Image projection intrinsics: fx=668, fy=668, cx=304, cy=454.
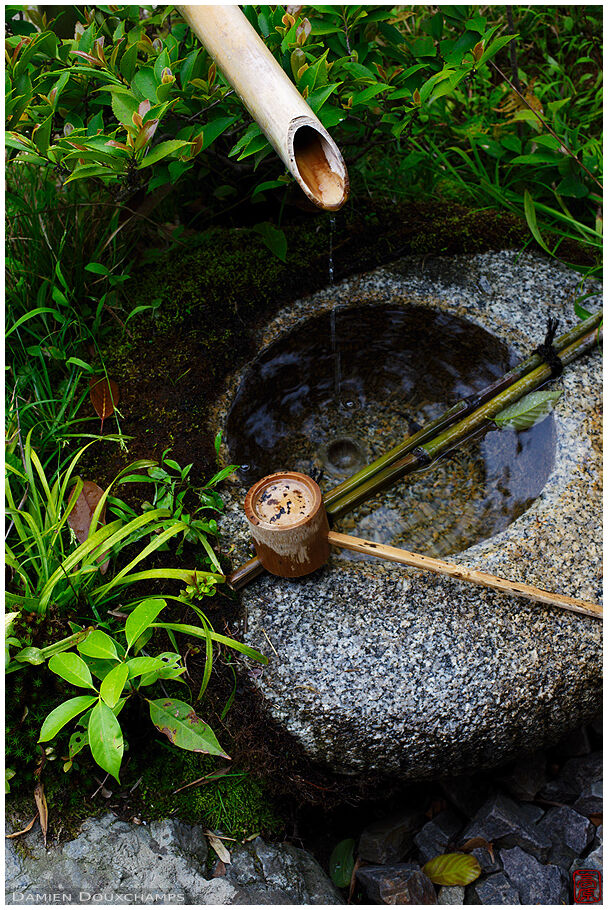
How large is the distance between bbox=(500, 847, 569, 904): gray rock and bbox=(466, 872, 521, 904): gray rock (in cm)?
2

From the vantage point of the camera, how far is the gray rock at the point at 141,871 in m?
1.52

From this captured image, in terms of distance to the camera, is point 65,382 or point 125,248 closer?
point 65,382

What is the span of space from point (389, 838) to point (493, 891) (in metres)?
0.32

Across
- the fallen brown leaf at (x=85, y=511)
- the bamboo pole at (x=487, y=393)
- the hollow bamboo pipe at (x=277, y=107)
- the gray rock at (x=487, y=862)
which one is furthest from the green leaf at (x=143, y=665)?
the gray rock at (x=487, y=862)

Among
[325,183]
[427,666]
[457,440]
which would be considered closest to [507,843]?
[427,666]

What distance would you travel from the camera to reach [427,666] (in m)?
1.68

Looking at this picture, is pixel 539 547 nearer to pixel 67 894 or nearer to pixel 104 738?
pixel 104 738

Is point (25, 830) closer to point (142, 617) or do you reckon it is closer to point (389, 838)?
point (142, 617)

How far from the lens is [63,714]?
1.47m

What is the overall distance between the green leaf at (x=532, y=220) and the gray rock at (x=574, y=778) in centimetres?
179

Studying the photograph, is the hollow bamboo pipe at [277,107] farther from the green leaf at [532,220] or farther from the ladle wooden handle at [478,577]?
the green leaf at [532,220]

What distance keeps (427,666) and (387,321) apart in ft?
4.26

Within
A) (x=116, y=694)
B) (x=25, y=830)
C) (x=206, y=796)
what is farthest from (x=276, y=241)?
(x=25, y=830)

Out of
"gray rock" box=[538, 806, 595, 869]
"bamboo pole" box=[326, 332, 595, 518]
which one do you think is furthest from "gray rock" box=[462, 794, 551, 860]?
"bamboo pole" box=[326, 332, 595, 518]
